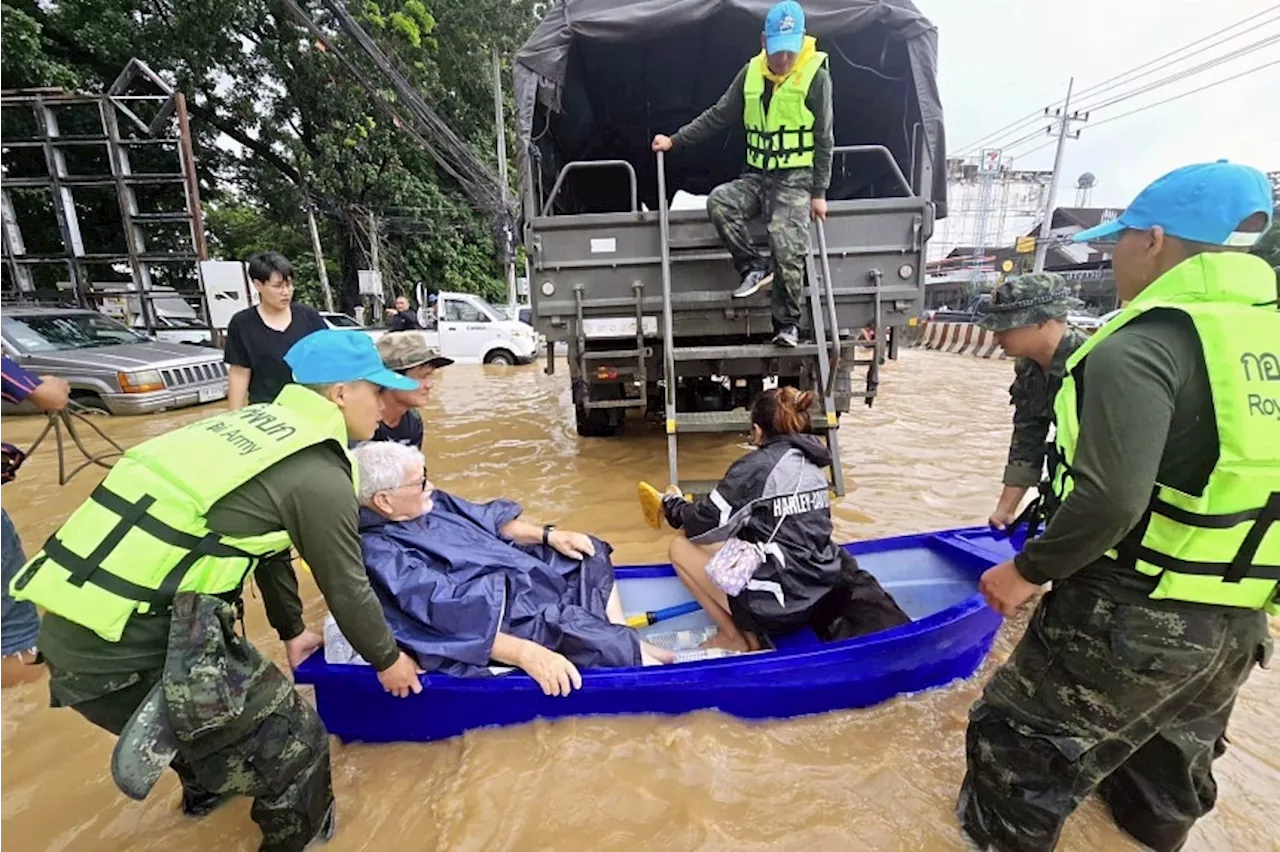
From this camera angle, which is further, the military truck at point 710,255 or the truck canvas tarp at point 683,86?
the truck canvas tarp at point 683,86

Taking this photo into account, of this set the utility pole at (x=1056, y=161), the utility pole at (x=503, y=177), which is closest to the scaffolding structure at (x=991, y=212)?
the utility pole at (x=1056, y=161)

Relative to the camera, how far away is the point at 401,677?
186cm

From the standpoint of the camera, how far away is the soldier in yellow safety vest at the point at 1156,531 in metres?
1.30

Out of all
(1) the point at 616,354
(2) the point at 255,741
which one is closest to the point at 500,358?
(1) the point at 616,354

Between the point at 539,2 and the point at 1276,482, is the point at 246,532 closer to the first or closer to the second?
the point at 1276,482

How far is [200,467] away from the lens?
4.65 feet

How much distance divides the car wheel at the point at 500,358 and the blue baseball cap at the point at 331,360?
1095 centimetres

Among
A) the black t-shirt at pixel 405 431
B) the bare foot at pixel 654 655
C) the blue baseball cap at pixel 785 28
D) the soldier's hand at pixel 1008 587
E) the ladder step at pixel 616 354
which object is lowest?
the bare foot at pixel 654 655

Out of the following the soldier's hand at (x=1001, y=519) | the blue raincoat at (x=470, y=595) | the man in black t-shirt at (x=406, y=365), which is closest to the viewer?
the blue raincoat at (x=470, y=595)

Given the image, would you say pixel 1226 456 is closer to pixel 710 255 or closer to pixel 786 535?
pixel 786 535

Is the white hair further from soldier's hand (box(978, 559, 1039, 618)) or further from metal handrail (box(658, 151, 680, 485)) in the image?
metal handrail (box(658, 151, 680, 485))

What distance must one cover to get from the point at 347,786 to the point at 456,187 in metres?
20.5

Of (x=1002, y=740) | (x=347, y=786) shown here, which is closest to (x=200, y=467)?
(x=347, y=786)

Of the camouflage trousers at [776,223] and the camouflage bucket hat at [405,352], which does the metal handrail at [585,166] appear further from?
the camouflage bucket hat at [405,352]
